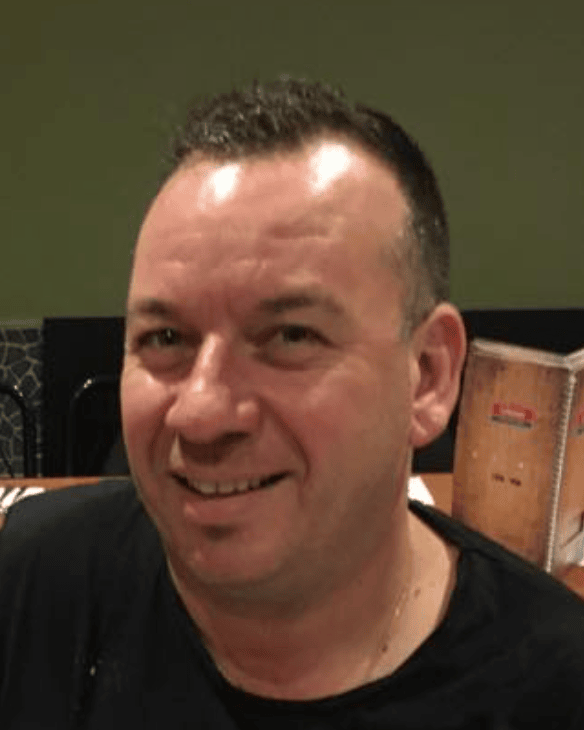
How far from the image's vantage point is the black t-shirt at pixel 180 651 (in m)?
0.95

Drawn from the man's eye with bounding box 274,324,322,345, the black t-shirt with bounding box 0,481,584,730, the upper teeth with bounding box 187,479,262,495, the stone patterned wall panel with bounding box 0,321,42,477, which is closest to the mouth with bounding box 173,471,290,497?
the upper teeth with bounding box 187,479,262,495

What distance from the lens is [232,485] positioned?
85 centimetres

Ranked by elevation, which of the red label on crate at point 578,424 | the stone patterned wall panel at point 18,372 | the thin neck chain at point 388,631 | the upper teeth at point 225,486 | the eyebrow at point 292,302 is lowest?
the stone patterned wall panel at point 18,372

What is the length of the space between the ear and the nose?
20 centimetres

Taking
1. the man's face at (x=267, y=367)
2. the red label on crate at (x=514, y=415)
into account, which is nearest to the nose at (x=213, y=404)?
the man's face at (x=267, y=367)

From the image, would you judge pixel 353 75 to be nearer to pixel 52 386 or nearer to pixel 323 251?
pixel 52 386

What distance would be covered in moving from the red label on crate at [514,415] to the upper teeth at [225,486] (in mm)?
607

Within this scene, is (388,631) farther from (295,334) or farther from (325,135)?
(325,135)

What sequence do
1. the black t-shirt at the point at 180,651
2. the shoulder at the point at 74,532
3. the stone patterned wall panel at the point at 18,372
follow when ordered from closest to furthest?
the black t-shirt at the point at 180,651, the shoulder at the point at 74,532, the stone patterned wall panel at the point at 18,372

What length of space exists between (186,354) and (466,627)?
1.36 feet

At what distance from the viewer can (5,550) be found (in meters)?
1.15

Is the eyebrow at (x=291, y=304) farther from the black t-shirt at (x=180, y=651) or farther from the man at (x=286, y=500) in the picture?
the black t-shirt at (x=180, y=651)

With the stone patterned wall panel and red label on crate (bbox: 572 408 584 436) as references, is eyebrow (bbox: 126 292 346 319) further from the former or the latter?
the stone patterned wall panel

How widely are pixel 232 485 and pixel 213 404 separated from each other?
0.09m
